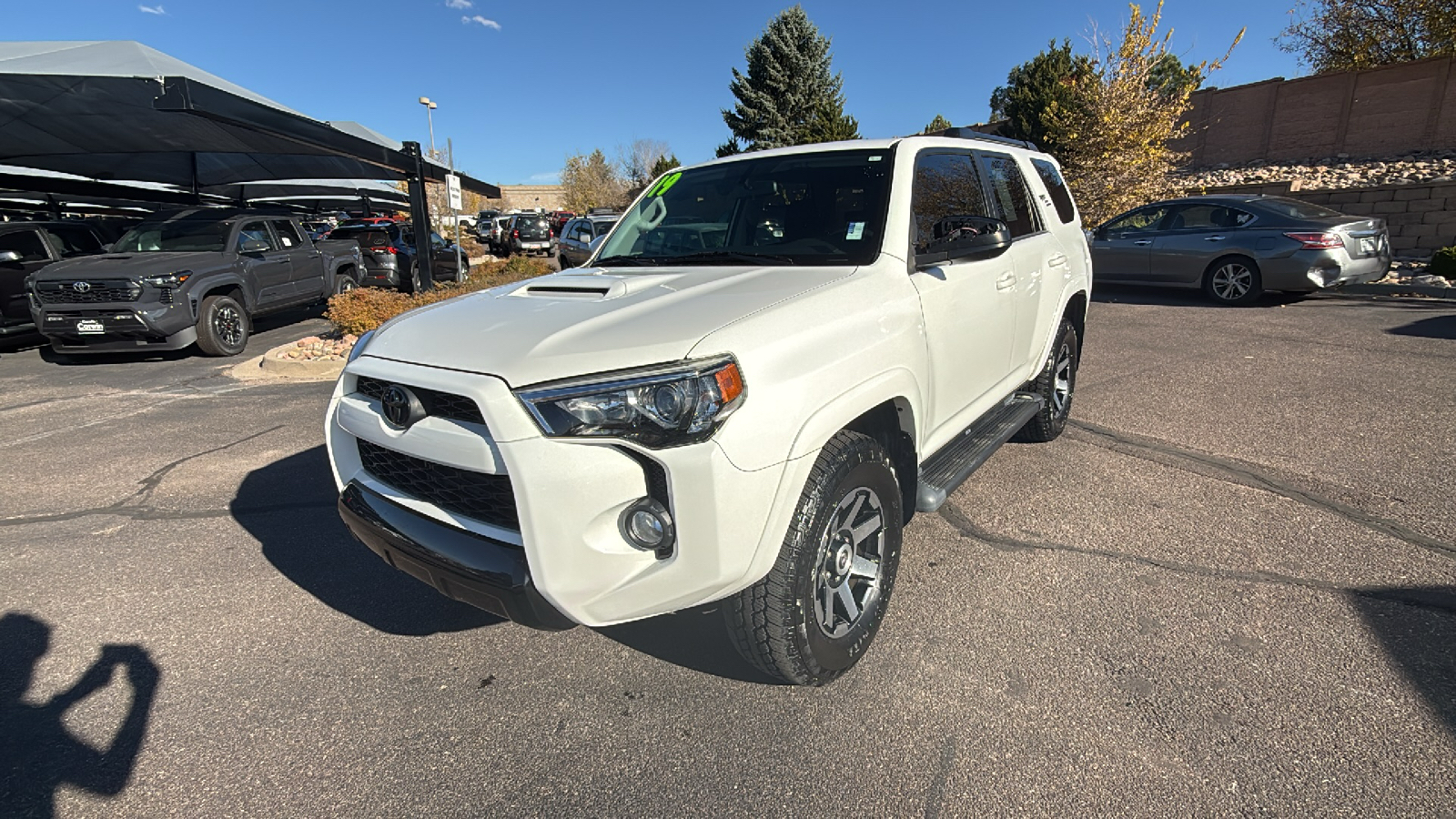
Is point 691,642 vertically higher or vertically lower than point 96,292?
lower

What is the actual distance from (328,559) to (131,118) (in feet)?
46.5

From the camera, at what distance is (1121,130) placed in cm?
1562

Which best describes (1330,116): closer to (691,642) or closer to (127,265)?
(691,642)

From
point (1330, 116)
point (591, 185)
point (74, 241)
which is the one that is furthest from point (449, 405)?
point (591, 185)

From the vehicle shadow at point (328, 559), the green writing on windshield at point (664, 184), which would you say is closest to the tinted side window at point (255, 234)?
the vehicle shadow at point (328, 559)

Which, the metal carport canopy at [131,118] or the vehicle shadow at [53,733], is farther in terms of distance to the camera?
the metal carport canopy at [131,118]

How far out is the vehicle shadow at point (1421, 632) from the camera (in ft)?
7.51

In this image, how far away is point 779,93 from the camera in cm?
3359

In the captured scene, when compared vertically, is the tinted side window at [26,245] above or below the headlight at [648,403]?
above

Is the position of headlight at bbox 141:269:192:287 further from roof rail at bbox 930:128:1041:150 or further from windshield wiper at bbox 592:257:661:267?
roof rail at bbox 930:128:1041:150

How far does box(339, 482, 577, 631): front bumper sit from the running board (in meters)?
1.53

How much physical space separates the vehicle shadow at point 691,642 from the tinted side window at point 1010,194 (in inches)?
105

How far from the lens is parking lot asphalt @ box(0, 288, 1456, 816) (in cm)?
203

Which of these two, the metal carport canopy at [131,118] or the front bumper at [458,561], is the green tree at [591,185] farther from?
the front bumper at [458,561]
